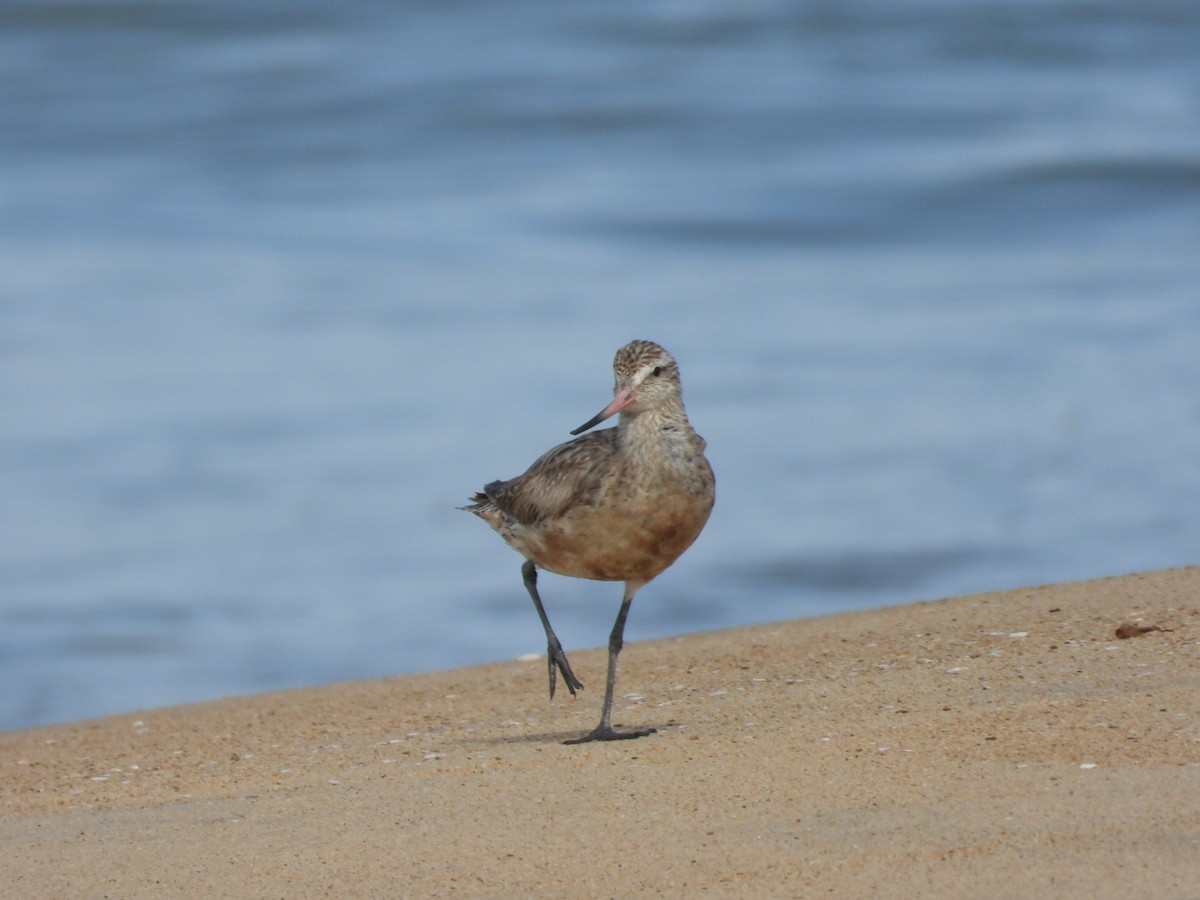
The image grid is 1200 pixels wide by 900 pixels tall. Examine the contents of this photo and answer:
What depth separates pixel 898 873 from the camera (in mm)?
4469

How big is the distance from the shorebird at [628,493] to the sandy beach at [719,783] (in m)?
0.58

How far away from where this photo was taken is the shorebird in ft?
20.8

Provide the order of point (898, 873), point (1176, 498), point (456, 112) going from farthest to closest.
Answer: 1. point (456, 112)
2. point (1176, 498)
3. point (898, 873)

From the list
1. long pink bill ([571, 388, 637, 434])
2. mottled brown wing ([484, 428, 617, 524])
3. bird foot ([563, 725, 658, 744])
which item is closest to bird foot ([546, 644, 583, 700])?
mottled brown wing ([484, 428, 617, 524])

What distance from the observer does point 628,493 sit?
6.34 meters

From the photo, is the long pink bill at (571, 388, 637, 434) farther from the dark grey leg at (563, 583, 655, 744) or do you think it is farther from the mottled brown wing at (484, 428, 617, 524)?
the dark grey leg at (563, 583, 655, 744)

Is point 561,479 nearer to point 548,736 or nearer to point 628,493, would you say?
point 628,493

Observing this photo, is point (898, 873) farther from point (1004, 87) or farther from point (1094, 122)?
point (1004, 87)

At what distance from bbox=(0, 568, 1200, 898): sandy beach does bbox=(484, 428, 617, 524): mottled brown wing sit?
0.80m

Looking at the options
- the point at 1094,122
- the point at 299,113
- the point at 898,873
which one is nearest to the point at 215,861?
the point at 898,873

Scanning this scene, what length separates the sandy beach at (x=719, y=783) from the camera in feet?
15.2

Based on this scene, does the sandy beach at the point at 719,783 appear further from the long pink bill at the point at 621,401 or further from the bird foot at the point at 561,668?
the long pink bill at the point at 621,401

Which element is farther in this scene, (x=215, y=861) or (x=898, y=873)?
(x=215, y=861)

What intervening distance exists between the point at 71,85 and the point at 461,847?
26001mm
